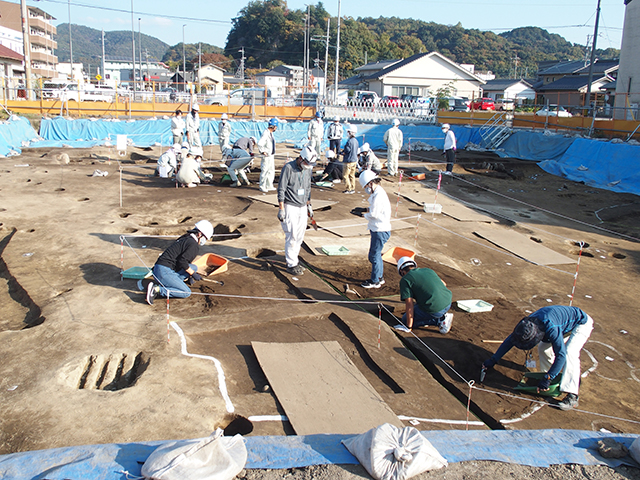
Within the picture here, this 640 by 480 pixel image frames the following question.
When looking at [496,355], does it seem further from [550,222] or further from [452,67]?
[452,67]

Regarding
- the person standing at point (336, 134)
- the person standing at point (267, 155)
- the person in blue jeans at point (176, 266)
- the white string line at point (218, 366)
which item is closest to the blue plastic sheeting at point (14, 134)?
the person standing at point (267, 155)

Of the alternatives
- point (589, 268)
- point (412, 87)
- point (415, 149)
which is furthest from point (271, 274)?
point (412, 87)

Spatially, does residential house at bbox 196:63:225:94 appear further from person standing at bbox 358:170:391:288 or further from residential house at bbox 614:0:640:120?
person standing at bbox 358:170:391:288

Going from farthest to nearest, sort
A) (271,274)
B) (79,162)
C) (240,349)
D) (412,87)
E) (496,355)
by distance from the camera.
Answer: (412,87), (79,162), (271,274), (240,349), (496,355)

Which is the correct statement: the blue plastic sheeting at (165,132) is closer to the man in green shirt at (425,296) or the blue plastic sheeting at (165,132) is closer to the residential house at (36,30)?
the man in green shirt at (425,296)

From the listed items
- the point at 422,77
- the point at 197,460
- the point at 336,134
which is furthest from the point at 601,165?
the point at 422,77

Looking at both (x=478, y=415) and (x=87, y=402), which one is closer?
(x=87, y=402)

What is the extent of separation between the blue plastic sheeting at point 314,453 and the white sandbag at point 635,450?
53mm

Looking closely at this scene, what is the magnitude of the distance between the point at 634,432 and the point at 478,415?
1.50 meters

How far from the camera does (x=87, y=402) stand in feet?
15.2

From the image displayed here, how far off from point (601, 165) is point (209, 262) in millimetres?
15598

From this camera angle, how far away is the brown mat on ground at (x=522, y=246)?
32.0 feet

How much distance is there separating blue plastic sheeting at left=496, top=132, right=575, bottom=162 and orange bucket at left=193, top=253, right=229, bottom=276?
17275 millimetres

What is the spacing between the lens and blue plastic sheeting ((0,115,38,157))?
1928cm
